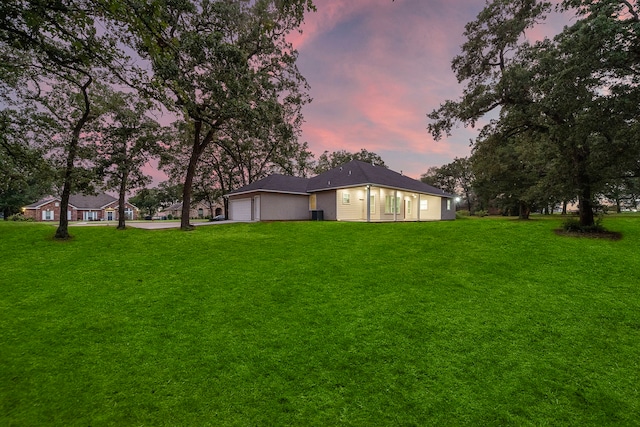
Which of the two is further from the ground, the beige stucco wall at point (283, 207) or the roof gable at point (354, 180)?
the roof gable at point (354, 180)

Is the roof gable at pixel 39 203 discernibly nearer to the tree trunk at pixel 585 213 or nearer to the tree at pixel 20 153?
the tree at pixel 20 153

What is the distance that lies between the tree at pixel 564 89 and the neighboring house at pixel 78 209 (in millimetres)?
59201

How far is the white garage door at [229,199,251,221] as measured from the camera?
81.5ft

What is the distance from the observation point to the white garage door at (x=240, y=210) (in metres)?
24.8

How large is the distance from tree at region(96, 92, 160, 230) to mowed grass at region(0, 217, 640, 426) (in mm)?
9570

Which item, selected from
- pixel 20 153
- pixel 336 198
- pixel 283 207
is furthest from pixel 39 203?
pixel 336 198

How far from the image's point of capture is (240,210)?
26.0 m

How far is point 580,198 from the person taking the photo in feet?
40.4

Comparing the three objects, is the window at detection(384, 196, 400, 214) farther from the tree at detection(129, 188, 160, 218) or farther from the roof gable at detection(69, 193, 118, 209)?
the tree at detection(129, 188, 160, 218)

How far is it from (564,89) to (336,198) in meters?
15.1

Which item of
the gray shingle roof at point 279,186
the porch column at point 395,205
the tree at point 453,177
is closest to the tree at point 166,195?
the gray shingle roof at point 279,186

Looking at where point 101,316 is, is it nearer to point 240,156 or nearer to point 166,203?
point 240,156

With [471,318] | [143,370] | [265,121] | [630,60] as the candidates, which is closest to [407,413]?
[471,318]

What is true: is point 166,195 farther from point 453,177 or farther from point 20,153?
point 453,177
